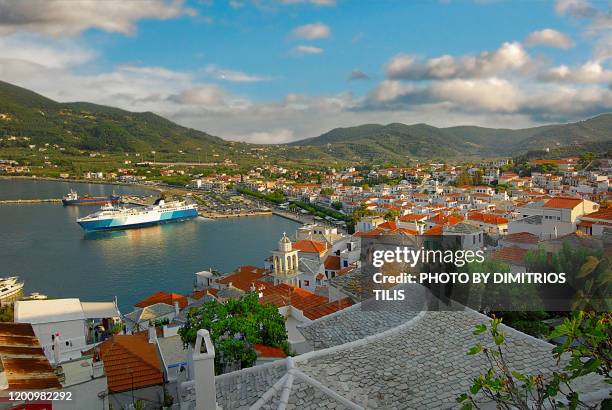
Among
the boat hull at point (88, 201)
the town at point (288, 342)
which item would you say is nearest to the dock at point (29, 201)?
the boat hull at point (88, 201)

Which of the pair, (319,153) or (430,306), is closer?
(430,306)

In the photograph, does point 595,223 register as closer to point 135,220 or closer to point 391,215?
point 391,215

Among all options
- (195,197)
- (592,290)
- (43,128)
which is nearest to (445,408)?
(592,290)

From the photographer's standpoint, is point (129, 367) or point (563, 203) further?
point (563, 203)

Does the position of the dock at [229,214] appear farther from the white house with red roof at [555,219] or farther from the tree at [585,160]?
the white house with red roof at [555,219]

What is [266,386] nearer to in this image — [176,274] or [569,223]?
[569,223]

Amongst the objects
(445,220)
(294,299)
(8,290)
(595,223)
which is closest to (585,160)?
(445,220)
